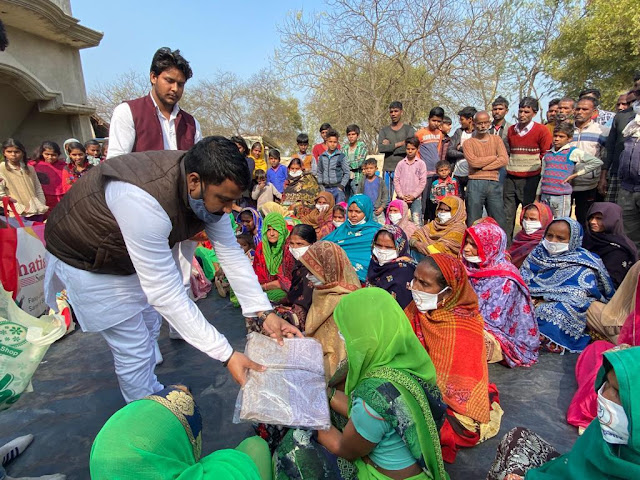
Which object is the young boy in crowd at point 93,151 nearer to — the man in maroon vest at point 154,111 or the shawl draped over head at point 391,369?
the man in maroon vest at point 154,111

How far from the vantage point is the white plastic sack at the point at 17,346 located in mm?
1859

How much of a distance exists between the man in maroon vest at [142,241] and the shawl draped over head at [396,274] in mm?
1679

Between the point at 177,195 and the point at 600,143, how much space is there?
607 cm

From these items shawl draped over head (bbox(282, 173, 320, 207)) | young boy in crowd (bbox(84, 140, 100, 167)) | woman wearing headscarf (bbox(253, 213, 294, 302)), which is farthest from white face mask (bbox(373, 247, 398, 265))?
young boy in crowd (bbox(84, 140, 100, 167))

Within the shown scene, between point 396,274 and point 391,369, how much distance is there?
86.3 inches

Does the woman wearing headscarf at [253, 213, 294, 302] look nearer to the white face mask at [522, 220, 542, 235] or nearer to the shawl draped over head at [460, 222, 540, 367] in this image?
the shawl draped over head at [460, 222, 540, 367]

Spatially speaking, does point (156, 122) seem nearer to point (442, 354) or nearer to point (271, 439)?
point (271, 439)

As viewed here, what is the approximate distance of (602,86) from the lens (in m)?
16.2

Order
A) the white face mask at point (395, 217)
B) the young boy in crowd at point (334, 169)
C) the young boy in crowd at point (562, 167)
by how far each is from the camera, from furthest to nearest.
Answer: the young boy in crowd at point (334, 169) → the white face mask at point (395, 217) → the young boy in crowd at point (562, 167)

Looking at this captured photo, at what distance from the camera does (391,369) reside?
1712mm

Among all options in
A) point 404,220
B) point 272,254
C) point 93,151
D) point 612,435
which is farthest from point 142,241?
point 93,151

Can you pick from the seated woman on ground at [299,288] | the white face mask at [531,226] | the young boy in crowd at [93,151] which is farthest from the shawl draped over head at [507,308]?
the young boy in crowd at [93,151]

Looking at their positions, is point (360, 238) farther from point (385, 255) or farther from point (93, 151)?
point (93, 151)

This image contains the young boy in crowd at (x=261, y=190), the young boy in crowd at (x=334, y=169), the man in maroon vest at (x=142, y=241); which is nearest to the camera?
the man in maroon vest at (x=142, y=241)
